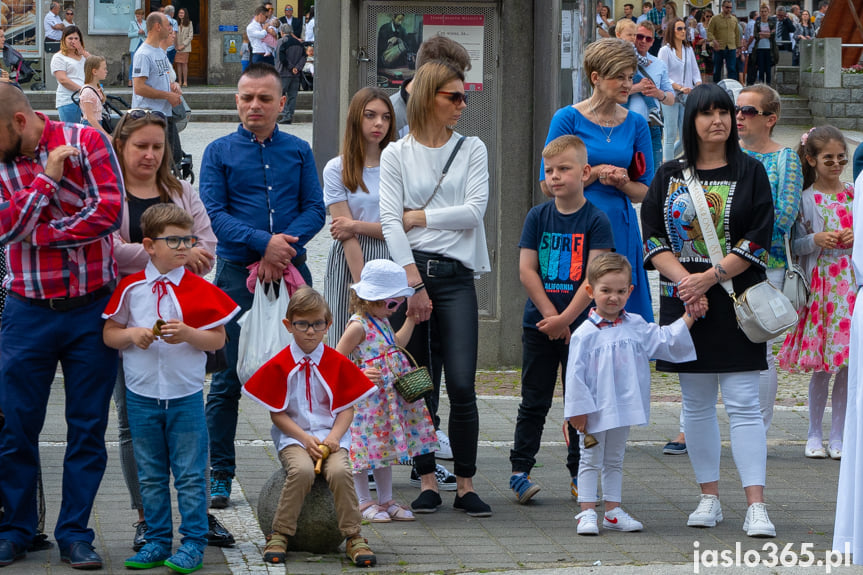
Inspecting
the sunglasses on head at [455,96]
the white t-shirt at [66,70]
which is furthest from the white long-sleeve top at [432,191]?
the white t-shirt at [66,70]

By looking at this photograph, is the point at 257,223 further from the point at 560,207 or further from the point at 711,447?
the point at 711,447

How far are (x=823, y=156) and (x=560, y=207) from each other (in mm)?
1785

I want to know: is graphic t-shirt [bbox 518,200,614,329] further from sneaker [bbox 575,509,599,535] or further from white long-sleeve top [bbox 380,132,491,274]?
sneaker [bbox 575,509,599,535]

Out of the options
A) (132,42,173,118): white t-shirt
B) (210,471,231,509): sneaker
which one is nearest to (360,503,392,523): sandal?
(210,471,231,509): sneaker

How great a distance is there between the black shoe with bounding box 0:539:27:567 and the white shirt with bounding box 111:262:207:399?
2.51 ft

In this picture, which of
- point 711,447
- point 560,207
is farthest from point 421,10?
point 711,447

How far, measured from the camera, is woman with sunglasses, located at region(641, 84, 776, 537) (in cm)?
568

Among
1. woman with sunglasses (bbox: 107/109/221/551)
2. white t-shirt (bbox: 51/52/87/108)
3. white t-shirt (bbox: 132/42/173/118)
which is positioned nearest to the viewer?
woman with sunglasses (bbox: 107/109/221/551)

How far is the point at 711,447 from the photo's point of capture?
19.0 feet

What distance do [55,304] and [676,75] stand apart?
13269mm

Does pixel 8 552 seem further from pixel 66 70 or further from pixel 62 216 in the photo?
pixel 66 70

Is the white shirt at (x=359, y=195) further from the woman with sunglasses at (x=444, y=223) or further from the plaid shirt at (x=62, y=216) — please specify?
the plaid shirt at (x=62, y=216)

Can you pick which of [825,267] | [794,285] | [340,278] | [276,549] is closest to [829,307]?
[825,267]

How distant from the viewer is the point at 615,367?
5.64 meters
